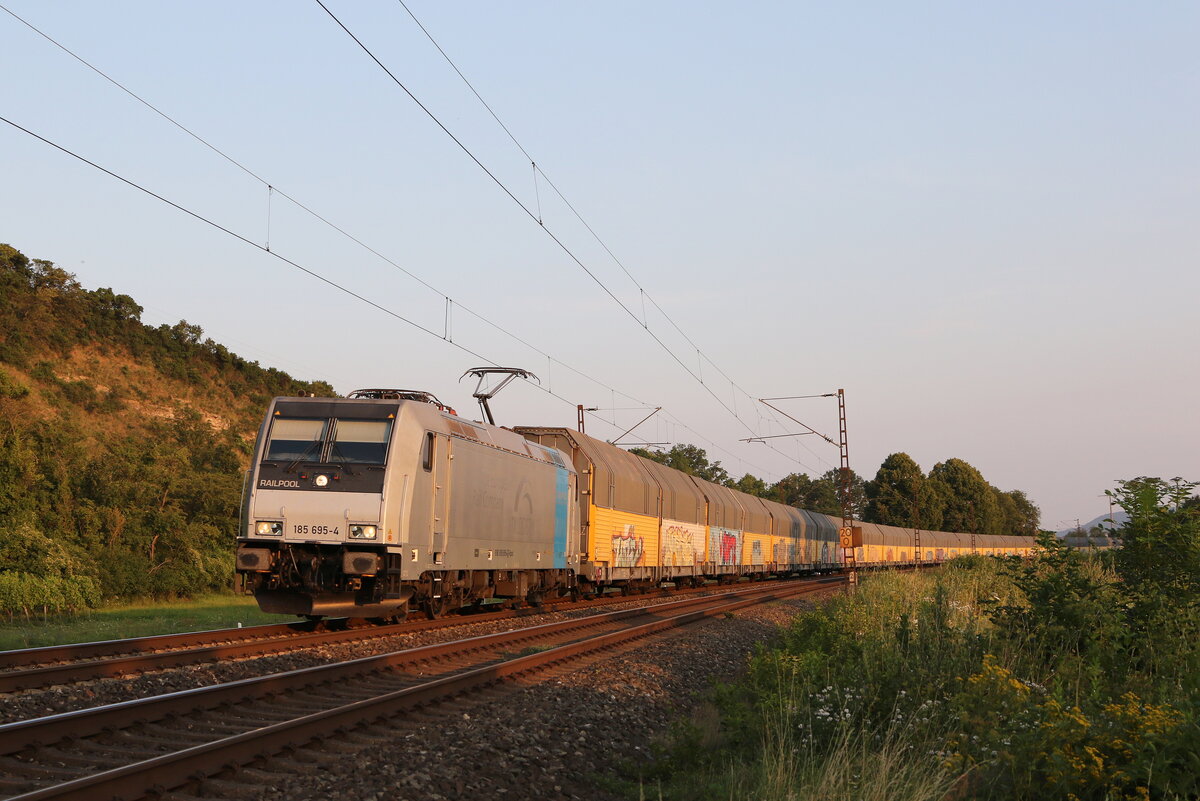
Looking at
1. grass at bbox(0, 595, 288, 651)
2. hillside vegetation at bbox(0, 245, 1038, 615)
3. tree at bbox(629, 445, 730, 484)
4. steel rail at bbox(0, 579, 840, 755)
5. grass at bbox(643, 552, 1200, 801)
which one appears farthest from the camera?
tree at bbox(629, 445, 730, 484)

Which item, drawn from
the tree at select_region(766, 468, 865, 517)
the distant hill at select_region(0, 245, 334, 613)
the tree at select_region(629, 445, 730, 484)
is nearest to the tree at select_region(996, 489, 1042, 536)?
the tree at select_region(766, 468, 865, 517)

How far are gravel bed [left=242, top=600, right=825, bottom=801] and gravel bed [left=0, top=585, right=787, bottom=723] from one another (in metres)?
2.76

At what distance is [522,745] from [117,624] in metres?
12.0

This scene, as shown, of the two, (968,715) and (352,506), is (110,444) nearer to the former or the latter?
(352,506)

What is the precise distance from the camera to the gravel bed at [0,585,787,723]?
9.14 m

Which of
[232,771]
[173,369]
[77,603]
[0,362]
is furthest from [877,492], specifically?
[232,771]

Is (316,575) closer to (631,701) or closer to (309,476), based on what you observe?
(309,476)

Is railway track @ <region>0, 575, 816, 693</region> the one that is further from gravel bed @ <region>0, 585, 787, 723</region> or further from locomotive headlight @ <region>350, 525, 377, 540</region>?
locomotive headlight @ <region>350, 525, 377, 540</region>

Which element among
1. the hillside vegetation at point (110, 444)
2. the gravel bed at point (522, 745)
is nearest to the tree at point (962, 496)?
the hillside vegetation at point (110, 444)

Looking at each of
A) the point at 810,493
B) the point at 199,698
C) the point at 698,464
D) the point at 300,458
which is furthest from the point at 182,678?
the point at 810,493

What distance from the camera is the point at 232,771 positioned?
7109 mm

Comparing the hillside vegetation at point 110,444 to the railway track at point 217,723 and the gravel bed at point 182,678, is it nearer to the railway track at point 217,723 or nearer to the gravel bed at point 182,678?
the gravel bed at point 182,678

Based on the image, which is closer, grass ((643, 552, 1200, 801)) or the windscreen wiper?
grass ((643, 552, 1200, 801))

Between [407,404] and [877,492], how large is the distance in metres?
113
